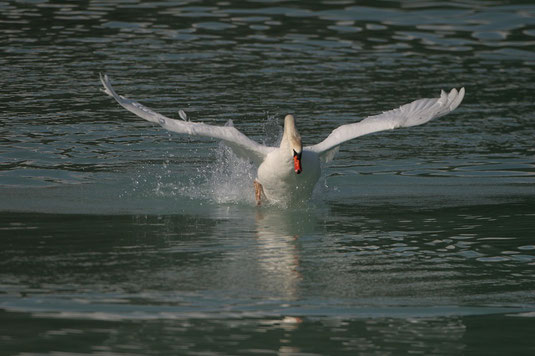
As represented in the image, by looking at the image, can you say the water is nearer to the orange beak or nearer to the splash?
the splash

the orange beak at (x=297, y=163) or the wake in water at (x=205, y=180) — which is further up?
the orange beak at (x=297, y=163)

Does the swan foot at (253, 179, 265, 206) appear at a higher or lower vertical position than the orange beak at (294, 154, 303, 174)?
lower

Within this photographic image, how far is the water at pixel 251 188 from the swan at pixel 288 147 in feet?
0.89

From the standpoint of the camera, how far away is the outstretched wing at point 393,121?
11.5m

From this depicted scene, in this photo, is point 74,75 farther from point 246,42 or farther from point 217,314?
point 217,314

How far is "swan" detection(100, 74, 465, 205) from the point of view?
11070 mm

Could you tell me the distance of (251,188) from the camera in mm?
12523

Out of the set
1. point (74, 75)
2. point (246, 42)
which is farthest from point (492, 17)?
point (74, 75)

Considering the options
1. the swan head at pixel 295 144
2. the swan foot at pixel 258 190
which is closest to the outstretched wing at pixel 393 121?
the swan head at pixel 295 144

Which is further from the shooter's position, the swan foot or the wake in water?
the wake in water

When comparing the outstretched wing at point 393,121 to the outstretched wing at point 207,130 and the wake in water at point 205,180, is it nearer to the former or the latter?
the outstretched wing at point 207,130

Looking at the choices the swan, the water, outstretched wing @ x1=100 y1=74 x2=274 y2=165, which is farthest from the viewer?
outstretched wing @ x1=100 y1=74 x2=274 y2=165

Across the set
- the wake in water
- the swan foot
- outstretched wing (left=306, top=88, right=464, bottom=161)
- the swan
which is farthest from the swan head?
the wake in water

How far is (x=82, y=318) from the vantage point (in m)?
7.21
